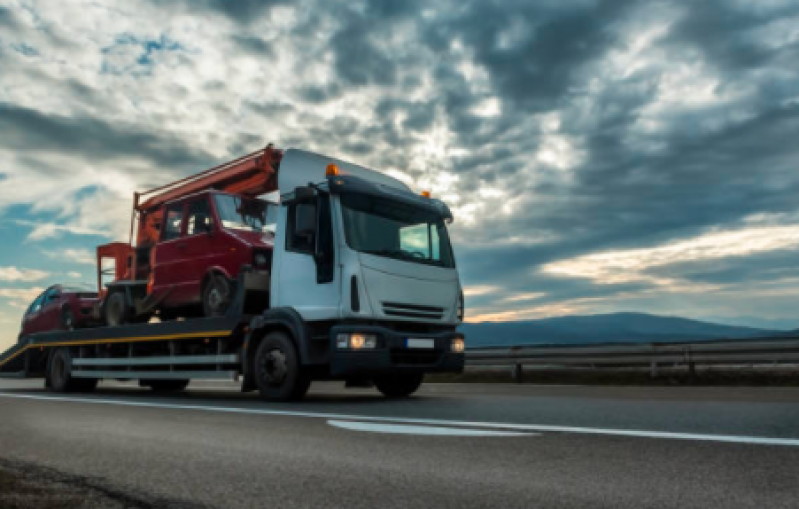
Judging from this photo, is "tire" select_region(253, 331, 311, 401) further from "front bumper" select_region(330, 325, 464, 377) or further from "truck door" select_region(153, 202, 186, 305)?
"truck door" select_region(153, 202, 186, 305)

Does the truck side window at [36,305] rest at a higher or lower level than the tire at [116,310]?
higher

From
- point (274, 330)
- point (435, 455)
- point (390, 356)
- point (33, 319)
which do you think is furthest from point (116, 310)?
point (435, 455)

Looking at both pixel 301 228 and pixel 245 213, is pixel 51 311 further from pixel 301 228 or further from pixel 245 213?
pixel 301 228

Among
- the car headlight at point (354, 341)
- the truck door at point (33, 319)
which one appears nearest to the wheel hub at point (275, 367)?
the car headlight at point (354, 341)

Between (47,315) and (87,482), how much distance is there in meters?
12.2

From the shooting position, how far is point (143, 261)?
12211mm

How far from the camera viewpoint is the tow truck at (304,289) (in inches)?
344

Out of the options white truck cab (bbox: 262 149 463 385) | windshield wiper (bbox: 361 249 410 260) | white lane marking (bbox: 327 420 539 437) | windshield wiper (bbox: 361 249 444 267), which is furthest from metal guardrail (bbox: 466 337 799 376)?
white lane marking (bbox: 327 420 539 437)

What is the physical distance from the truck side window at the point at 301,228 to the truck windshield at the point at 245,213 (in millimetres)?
1087

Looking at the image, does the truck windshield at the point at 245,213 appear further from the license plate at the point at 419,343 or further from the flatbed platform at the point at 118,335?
the license plate at the point at 419,343

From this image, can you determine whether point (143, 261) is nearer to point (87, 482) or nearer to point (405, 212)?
point (405, 212)

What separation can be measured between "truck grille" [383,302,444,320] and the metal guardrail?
5.75 m

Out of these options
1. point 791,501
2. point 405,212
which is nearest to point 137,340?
point 405,212

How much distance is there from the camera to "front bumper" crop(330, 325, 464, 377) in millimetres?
8422
